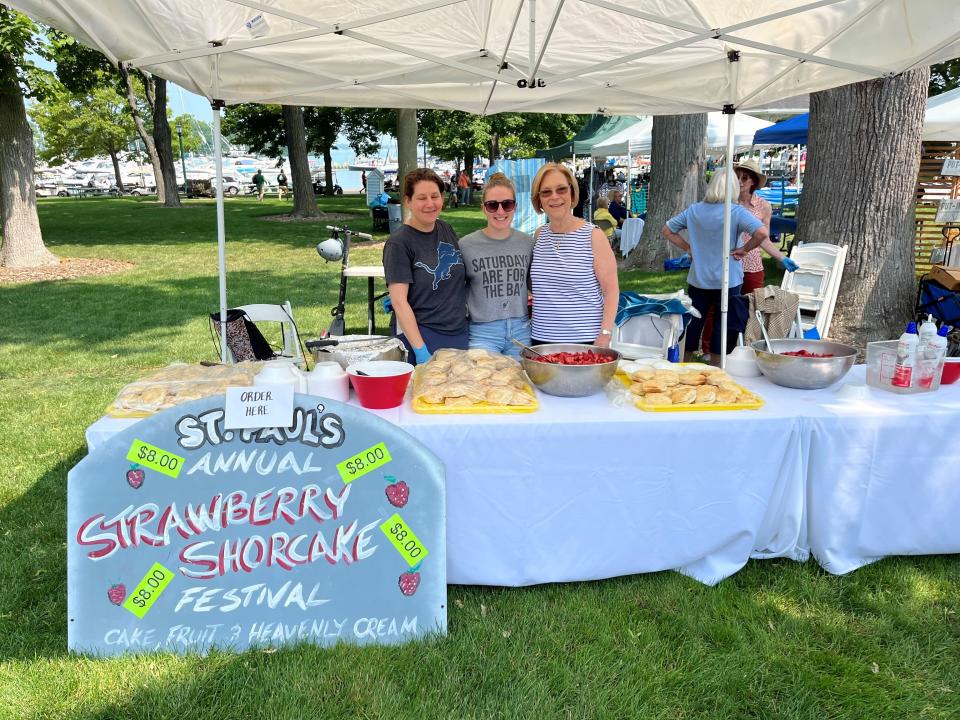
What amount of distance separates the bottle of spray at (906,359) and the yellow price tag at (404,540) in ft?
6.47

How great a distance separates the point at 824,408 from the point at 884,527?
55 centimetres

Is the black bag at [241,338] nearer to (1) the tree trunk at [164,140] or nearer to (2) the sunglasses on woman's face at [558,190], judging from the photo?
(2) the sunglasses on woman's face at [558,190]

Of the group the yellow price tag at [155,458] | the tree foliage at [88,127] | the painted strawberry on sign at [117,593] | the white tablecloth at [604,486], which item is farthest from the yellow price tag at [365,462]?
the tree foliage at [88,127]

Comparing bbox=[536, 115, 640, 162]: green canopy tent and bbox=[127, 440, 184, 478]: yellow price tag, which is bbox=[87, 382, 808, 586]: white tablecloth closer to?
bbox=[127, 440, 184, 478]: yellow price tag

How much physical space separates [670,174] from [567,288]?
8.22 meters

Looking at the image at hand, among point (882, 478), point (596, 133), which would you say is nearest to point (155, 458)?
point (882, 478)

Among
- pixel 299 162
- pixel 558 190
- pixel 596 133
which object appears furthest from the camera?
pixel 299 162

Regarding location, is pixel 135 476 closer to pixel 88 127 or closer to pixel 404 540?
pixel 404 540

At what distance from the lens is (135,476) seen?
7.18 ft

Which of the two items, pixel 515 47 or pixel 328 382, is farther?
pixel 515 47

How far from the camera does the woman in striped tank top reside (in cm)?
338

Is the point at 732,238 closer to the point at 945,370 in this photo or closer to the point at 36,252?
the point at 945,370

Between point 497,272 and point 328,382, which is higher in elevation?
point 497,272

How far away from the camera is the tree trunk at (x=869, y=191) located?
518 centimetres
